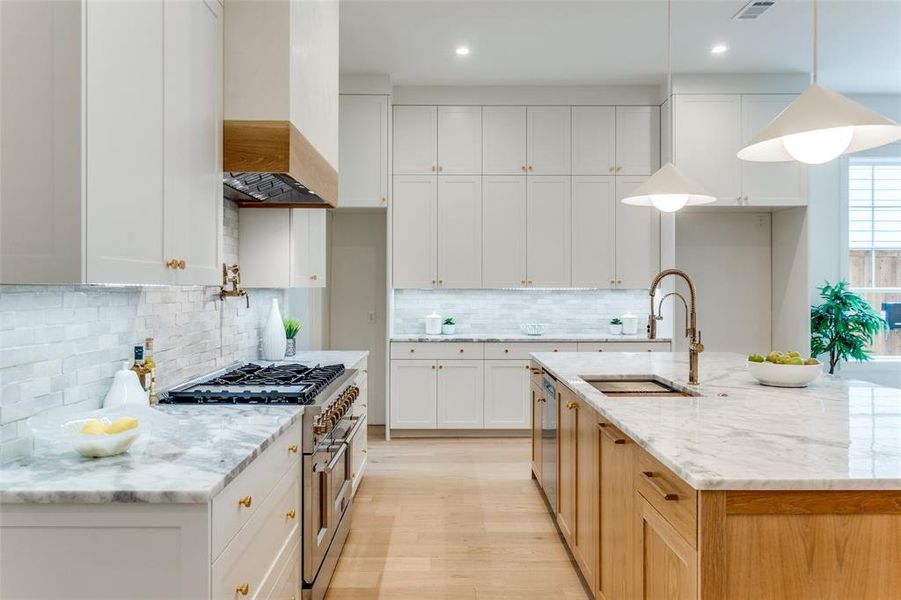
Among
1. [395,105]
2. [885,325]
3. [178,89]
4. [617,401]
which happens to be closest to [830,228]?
[885,325]

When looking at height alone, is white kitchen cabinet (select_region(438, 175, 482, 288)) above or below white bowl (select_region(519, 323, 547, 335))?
above

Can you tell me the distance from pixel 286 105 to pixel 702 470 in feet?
6.17

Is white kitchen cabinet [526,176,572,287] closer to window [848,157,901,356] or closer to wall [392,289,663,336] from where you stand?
wall [392,289,663,336]

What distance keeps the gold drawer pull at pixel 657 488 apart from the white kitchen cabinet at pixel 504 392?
342cm

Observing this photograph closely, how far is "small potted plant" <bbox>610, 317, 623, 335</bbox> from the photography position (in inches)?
213

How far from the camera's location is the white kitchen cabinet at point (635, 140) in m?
5.23

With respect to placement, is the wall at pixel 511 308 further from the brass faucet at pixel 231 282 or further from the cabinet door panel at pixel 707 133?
the brass faucet at pixel 231 282

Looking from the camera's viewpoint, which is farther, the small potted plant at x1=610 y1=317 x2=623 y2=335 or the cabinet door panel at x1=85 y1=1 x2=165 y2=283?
the small potted plant at x1=610 y1=317 x2=623 y2=335

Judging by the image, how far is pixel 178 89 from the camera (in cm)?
179

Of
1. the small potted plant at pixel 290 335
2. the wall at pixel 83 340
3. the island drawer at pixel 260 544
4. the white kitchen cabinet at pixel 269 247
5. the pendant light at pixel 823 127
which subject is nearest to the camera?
the island drawer at pixel 260 544

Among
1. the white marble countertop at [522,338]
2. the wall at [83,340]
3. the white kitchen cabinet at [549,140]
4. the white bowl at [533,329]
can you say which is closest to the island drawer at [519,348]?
the white marble countertop at [522,338]

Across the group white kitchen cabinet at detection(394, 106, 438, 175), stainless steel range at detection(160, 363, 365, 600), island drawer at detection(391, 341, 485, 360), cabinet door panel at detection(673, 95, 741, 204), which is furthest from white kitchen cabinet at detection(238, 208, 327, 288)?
cabinet door panel at detection(673, 95, 741, 204)

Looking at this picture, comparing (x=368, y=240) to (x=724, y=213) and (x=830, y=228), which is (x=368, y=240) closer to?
(x=724, y=213)

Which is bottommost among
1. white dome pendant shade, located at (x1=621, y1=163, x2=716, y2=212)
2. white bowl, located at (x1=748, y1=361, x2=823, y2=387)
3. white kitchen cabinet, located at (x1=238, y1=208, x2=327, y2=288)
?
white bowl, located at (x1=748, y1=361, x2=823, y2=387)
